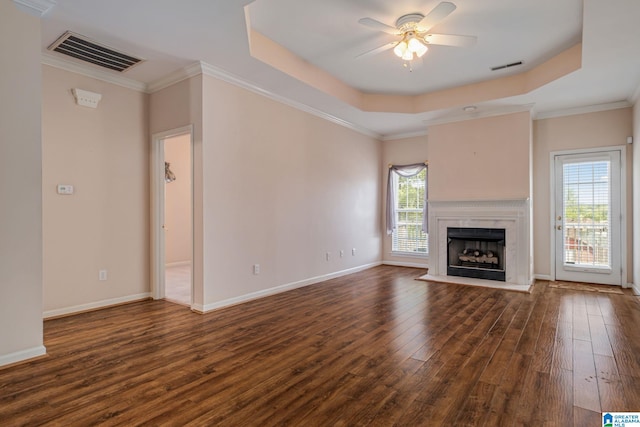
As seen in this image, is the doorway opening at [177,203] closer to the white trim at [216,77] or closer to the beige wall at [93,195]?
the beige wall at [93,195]

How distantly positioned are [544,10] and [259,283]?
438 centimetres

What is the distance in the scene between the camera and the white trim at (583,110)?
5.18 metres

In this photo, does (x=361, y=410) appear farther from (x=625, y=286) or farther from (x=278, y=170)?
(x=625, y=286)

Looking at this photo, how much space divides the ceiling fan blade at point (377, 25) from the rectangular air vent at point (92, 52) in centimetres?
251

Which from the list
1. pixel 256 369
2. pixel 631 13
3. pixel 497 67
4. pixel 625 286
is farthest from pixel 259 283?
pixel 625 286

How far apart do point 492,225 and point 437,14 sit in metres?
3.74

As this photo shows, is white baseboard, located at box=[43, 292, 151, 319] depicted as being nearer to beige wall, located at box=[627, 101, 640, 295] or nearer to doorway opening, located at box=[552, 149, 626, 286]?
doorway opening, located at box=[552, 149, 626, 286]

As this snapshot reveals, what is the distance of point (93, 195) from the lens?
4.03 meters

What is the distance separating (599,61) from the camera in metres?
3.78

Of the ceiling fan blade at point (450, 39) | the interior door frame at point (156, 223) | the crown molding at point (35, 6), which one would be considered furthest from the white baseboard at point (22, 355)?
the ceiling fan blade at point (450, 39)

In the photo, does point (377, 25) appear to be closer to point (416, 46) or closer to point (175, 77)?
point (416, 46)

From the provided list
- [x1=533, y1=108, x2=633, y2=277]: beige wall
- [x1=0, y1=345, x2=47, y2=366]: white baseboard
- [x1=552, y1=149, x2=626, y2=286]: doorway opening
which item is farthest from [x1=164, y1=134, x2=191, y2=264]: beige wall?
[x1=552, y1=149, x2=626, y2=286]: doorway opening

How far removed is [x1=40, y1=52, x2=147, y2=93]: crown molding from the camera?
367 cm

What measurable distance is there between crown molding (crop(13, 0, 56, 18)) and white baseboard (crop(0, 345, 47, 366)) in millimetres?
2662
